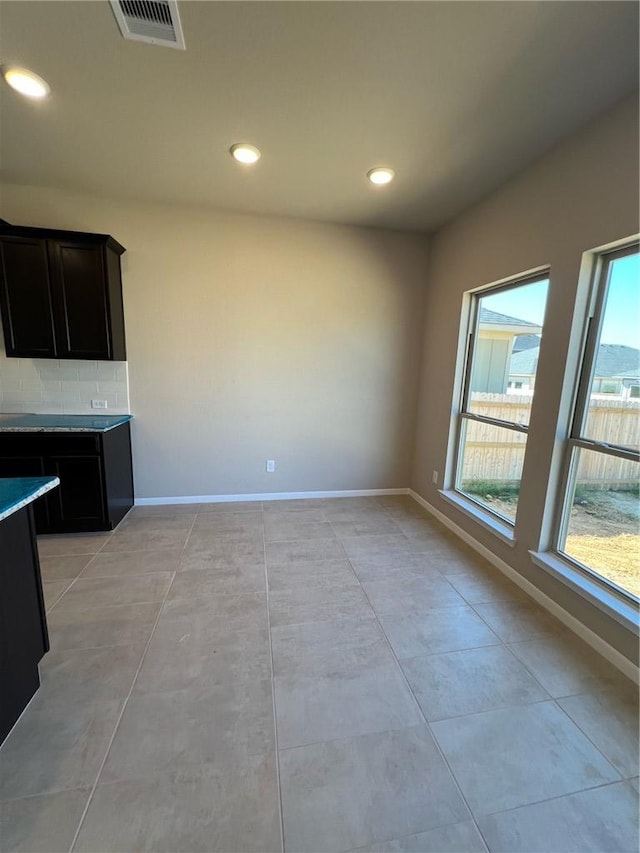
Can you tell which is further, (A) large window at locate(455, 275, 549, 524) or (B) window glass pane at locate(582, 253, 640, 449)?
(A) large window at locate(455, 275, 549, 524)

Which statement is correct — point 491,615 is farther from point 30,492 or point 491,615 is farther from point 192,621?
point 30,492

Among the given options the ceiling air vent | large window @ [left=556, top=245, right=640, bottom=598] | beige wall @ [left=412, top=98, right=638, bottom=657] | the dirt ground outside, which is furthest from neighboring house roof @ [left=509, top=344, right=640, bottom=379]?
the ceiling air vent

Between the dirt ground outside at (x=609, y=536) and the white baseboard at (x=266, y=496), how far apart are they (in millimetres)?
2037

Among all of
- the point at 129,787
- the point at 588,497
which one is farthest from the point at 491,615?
the point at 129,787

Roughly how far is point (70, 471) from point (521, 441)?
3483 mm

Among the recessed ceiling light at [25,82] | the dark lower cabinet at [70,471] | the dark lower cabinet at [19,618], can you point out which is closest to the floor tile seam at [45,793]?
the dark lower cabinet at [19,618]

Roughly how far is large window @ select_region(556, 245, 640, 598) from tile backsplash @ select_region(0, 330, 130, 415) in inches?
143

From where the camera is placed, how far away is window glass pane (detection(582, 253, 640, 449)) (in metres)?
1.80

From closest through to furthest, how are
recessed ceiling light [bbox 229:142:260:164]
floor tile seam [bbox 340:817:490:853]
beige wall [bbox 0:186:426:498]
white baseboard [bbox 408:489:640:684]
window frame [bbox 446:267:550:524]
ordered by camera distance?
1. floor tile seam [bbox 340:817:490:853]
2. white baseboard [bbox 408:489:640:684]
3. recessed ceiling light [bbox 229:142:260:164]
4. window frame [bbox 446:267:550:524]
5. beige wall [bbox 0:186:426:498]

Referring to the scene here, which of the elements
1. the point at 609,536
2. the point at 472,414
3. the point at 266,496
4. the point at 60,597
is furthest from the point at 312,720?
the point at 472,414

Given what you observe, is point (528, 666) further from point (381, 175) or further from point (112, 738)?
point (381, 175)

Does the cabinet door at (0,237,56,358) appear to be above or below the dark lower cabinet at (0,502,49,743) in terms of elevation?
above

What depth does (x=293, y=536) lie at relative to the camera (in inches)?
117

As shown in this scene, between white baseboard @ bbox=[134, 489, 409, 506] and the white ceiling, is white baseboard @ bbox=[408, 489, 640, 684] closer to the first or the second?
white baseboard @ bbox=[134, 489, 409, 506]
